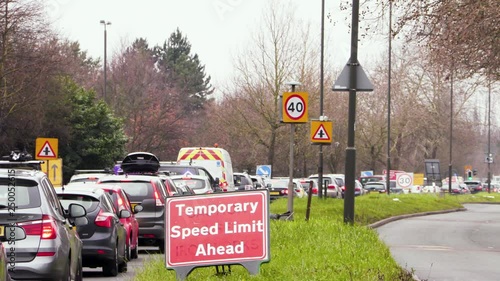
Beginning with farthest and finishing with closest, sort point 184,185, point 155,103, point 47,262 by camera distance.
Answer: point 155,103, point 184,185, point 47,262

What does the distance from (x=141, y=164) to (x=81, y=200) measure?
614 inches

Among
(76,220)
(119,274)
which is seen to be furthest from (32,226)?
(119,274)

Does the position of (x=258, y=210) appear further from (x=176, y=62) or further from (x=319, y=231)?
(x=176, y=62)

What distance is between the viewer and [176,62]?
4624 inches

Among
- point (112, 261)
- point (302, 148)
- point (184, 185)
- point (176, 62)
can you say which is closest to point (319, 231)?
point (112, 261)

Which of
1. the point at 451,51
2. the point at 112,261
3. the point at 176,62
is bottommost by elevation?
the point at 112,261

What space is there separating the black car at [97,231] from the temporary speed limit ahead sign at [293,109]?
29.7ft

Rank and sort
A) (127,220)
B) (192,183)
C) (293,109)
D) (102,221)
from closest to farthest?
1. (102,221)
2. (127,220)
3. (293,109)
4. (192,183)

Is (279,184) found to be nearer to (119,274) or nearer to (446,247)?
(446,247)

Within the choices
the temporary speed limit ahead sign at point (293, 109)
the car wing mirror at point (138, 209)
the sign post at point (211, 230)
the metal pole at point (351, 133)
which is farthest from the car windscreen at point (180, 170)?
the sign post at point (211, 230)

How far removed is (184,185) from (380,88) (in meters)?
54.4

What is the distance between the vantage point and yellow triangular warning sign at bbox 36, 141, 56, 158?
35312 millimetres

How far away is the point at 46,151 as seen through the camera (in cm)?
3556

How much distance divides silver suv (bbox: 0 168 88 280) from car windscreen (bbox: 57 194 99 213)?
4956mm
